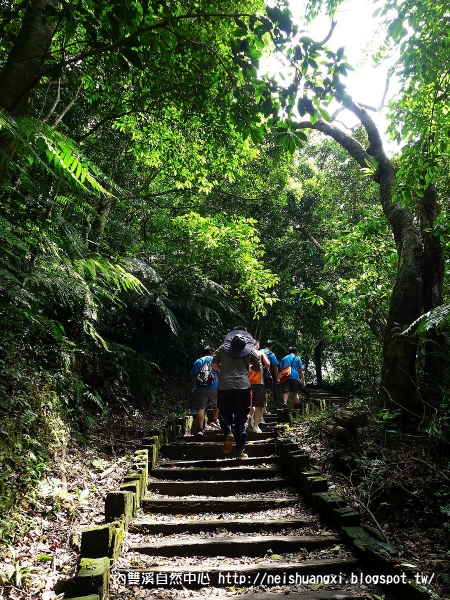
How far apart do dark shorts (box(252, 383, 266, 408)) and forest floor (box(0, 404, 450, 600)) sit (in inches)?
54.6

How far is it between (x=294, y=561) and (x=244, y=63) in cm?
425

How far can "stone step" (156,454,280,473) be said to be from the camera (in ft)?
21.1

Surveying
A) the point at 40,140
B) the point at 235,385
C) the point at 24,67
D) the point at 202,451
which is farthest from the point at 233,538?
the point at 24,67

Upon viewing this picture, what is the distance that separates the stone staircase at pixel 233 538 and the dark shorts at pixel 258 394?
139cm

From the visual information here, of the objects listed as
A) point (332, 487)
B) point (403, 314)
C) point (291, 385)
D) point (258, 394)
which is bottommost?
point (332, 487)

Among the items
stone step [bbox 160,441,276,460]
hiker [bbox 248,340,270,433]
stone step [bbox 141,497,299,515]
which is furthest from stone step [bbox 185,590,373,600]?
hiker [bbox 248,340,270,433]

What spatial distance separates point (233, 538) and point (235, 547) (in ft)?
0.41

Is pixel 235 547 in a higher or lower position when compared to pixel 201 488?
lower

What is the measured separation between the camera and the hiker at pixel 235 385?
20.0 ft

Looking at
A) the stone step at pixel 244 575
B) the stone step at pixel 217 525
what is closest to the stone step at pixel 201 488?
the stone step at pixel 217 525

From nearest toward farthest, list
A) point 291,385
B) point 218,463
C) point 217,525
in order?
point 217,525
point 218,463
point 291,385

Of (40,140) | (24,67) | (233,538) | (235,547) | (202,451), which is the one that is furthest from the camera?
(202,451)

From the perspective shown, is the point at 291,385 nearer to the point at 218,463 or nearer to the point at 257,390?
the point at 257,390

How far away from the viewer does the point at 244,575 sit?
11.7 ft
